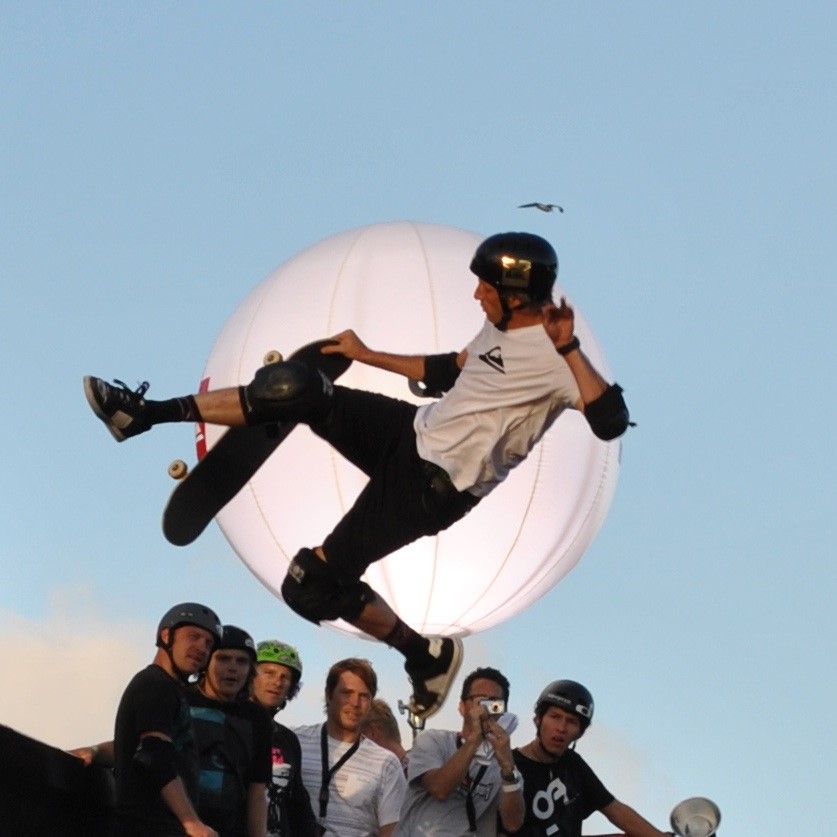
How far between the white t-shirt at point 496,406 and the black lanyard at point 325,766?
1903 mm

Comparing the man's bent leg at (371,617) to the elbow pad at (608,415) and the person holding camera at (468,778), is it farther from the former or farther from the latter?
the elbow pad at (608,415)

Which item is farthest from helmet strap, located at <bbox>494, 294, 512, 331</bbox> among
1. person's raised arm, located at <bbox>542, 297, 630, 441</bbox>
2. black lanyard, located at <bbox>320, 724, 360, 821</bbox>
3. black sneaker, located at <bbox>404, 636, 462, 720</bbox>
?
black lanyard, located at <bbox>320, 724, 360, 821</bbox>

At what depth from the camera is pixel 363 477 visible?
1314 cm

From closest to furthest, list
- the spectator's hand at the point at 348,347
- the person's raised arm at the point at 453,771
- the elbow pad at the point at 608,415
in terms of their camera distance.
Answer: the elbow pad at the point at 608,415
the spectator's hand at the point at 348,347
the person's raised arm at the point at 453,771

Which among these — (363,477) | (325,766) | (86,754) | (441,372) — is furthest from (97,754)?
(363,477)

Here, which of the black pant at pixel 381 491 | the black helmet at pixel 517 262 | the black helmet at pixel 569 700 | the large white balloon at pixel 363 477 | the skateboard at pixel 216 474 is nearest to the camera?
the black helmet at pixel 517 262

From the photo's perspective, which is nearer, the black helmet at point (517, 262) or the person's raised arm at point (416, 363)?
the black helmet at point (517, 262)

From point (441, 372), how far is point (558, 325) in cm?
104

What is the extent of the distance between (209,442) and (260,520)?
66cm

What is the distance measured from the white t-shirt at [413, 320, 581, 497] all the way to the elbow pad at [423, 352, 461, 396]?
1.17ft

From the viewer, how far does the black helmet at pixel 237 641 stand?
28.8 ft

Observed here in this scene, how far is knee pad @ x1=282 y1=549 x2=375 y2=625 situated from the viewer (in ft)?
26.8

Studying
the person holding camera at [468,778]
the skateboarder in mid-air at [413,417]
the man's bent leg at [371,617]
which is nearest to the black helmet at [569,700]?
the person holding camera at [468,778]

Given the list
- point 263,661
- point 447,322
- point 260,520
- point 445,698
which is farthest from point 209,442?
point 445,698
